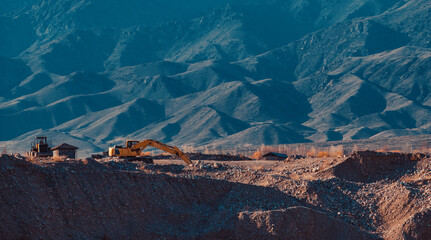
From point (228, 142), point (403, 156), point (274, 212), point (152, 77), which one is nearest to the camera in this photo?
point (274, 212)

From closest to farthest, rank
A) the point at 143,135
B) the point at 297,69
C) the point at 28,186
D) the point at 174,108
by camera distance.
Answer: the point at 28,186
the point at 143,135
the point at 174,108
the point at 297,69

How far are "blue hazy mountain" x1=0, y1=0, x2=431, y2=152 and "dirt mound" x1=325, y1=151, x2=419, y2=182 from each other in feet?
246

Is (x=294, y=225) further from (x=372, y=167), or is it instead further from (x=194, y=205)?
(x=372, y=167)

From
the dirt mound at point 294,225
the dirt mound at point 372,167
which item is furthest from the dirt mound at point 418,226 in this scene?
the dirt mound at point 372,167

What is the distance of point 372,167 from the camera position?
31438 mm

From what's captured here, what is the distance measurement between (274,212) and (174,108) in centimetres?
11433

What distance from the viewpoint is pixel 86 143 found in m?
113

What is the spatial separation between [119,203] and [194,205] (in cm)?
289

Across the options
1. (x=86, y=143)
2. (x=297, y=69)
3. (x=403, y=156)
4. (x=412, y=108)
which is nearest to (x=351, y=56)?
(x=297, y=69)

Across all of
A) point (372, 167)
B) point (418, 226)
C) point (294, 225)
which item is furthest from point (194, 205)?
point (372, 167)

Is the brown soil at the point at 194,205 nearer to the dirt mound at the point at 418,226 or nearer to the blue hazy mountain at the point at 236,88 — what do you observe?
the dirt mound at the point at 418,226

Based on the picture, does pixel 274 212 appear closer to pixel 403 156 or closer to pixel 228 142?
pixel 403 156

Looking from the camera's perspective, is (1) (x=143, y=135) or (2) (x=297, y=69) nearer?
(1) (x=143, y=135)

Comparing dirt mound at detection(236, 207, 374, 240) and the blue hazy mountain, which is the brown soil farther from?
the blue hazy mountain
